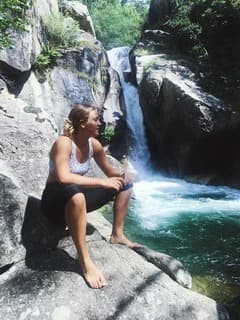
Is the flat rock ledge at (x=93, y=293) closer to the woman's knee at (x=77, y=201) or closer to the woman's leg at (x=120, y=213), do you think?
the woman's leg at (x=120, y=213)

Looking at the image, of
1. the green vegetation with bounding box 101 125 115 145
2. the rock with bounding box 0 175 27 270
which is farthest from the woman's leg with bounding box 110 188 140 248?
the green vegetation with bounding box 101 125 115 145

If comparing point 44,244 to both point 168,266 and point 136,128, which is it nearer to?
point 168,266

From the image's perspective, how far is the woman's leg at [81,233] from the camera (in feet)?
11.1

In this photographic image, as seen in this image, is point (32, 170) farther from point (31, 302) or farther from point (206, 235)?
point (206, 235)

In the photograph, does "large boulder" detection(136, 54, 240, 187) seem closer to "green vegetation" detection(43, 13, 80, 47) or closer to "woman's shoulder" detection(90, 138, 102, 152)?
"green vegetation" detection(43, 13, 80, 47)

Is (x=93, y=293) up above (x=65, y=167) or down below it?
below

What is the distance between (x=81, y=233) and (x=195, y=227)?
4.76m

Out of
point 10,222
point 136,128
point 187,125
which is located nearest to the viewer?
point 10,222

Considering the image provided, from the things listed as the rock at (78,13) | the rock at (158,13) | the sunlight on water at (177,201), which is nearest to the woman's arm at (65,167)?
the sunlight on water at (177,201)

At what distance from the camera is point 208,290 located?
494 cm

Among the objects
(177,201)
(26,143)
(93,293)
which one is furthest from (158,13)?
(93,293)

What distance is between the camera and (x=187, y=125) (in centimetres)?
1229

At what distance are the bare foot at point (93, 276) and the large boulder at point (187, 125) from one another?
9.03 m

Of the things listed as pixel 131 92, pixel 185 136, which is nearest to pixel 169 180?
pixel 185 136
